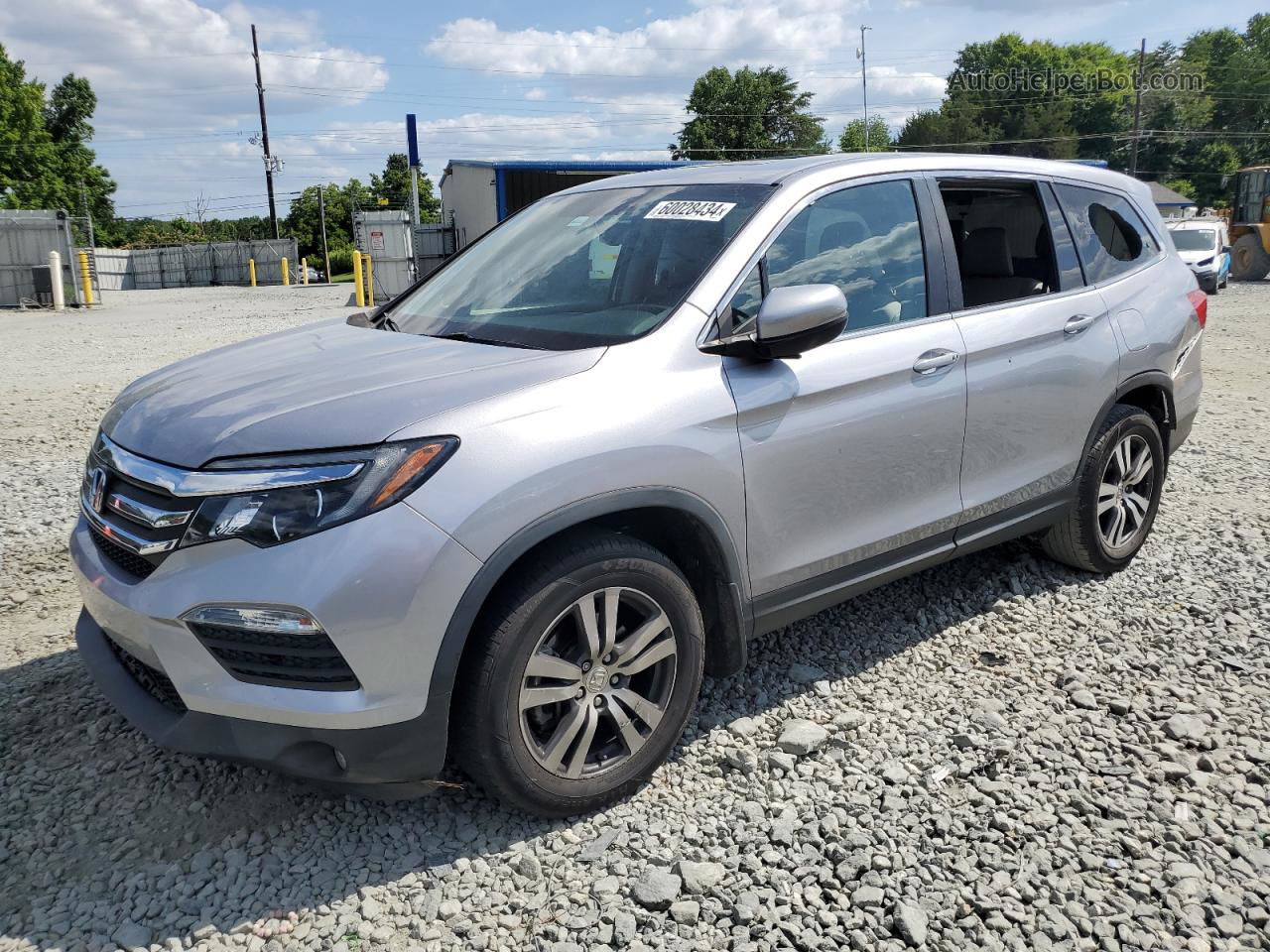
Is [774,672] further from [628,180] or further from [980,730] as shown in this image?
[628,180]

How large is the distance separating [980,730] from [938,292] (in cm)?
158

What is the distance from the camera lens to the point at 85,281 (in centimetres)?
2534

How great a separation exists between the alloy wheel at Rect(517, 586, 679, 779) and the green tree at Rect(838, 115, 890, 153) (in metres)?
82.6

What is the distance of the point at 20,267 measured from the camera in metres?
24.9

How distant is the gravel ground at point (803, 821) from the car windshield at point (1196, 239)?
71.8 feet

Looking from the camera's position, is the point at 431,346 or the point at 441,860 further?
the point at 431,346

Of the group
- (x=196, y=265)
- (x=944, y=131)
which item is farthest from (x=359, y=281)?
(x=944, y=131)

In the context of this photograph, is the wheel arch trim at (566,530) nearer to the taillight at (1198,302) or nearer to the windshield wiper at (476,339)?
the windshield wiper at (476,339)

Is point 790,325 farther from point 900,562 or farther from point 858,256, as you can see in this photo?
point 900,562

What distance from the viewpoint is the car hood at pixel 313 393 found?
2.53 metres

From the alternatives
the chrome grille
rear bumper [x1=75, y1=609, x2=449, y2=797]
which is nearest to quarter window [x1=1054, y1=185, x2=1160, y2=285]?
rear bumper [x1=75, y1=609, x2=449, y2=797]

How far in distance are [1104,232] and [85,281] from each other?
2651 centimetres

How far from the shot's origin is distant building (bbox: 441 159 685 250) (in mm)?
31562

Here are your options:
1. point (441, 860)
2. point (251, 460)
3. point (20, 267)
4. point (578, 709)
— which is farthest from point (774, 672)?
point (20, 267)
